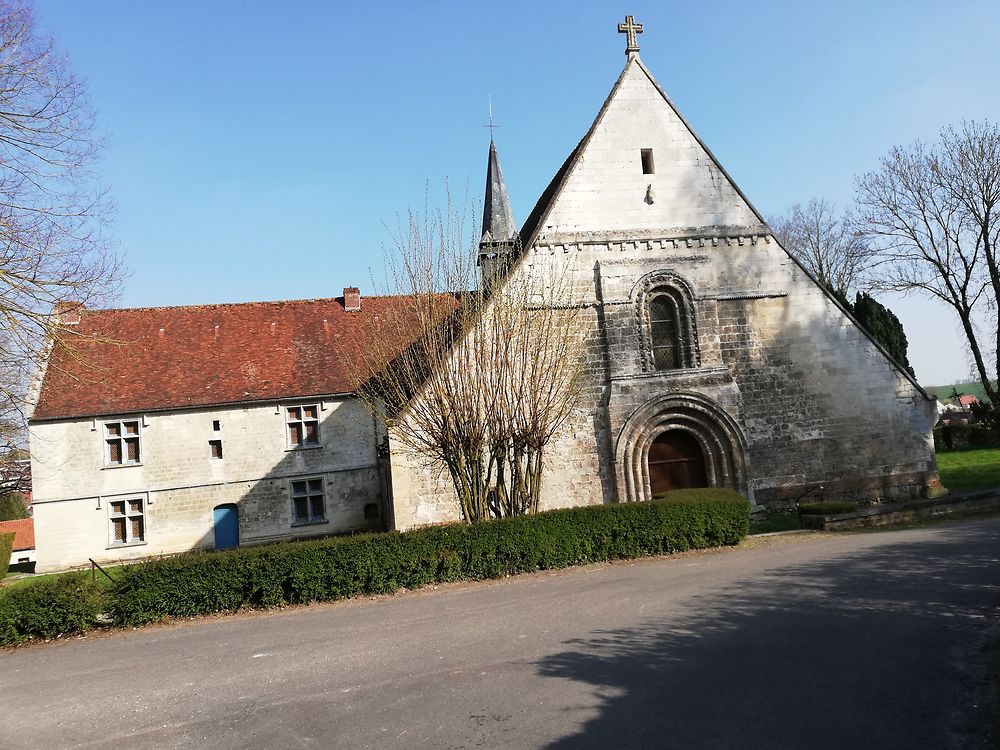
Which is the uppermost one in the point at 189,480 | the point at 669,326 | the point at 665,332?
the point at 669,326

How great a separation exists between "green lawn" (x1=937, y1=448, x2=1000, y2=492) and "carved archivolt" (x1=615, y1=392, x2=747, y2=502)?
705 cm

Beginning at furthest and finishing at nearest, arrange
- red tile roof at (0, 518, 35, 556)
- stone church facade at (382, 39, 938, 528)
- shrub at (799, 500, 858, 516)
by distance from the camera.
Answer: red tile roof at (0, 518, 35, 556) → stone church facade at (382, 39, 938, 528) → shrub at (799, 500, 858, 516)

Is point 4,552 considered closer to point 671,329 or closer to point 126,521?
point 126,521

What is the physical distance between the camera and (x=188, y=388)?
22.7 m

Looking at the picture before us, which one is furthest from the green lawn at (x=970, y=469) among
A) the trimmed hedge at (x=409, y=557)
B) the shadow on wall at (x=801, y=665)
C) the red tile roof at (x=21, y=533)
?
the red tile roof at (x=21, y=533)

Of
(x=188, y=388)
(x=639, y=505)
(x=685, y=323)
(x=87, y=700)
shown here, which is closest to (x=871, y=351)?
(x=685, y=323)

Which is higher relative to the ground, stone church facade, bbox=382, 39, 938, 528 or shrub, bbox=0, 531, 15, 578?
stone church facade, bbox=382, 39, 938, 528

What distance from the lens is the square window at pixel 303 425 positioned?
22.8m

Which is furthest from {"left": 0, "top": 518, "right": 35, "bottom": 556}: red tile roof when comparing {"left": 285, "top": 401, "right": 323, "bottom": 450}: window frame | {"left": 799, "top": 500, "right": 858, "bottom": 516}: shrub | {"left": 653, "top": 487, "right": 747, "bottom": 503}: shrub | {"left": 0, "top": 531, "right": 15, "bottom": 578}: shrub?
{"left": 799, "top": 500, "right": 858, "bottom": 516}: shrub

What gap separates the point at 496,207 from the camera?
27.8 meters

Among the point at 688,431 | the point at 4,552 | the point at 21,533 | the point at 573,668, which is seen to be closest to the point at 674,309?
Answer: the point at 688,431

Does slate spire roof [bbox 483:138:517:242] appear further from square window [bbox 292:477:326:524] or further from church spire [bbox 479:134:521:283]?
square window [bbox 292:477:326:524]

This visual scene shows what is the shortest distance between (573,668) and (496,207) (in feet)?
75.6

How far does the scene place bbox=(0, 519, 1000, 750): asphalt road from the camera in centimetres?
542
